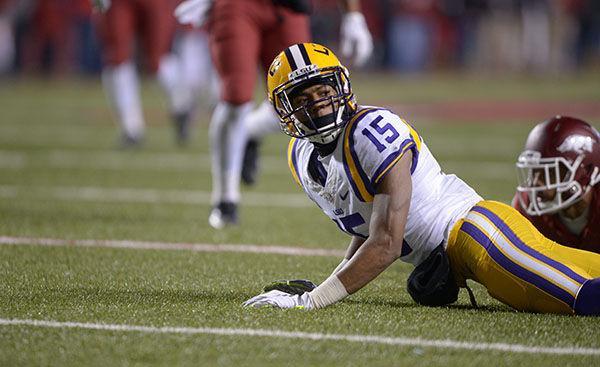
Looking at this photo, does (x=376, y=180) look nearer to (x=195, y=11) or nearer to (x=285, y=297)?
(x=285, y=297)

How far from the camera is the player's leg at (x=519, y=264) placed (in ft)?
12.8

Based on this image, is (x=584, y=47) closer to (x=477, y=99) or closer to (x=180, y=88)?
(x=477, y=99)

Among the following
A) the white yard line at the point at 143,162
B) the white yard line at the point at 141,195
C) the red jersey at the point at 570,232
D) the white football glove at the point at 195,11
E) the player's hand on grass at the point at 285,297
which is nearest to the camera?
the player's hand on grass at the point at 285,297

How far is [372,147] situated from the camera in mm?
3826

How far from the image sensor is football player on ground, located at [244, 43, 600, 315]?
3.82 m

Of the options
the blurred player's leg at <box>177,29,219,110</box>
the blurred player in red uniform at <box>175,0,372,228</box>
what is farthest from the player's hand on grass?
the blurred player's leg at <box>177,29,219,110</box>

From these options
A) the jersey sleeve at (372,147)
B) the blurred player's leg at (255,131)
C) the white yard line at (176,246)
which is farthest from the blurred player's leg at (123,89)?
the jersey sleeve at (372,147)

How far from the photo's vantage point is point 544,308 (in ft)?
13.1

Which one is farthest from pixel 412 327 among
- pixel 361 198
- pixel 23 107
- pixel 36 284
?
pixel 23 107

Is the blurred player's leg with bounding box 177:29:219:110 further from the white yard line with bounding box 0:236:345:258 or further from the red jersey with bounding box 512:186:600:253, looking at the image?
the red jersey with bounding box 512:186:600:253

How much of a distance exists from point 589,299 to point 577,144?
0.80 metres

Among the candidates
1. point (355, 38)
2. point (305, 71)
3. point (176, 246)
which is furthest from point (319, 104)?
point (355, 38)

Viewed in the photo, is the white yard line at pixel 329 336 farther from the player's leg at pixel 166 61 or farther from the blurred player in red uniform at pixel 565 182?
Result: the player's leg at pixel 166 61

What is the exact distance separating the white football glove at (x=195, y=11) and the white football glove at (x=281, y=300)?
256 centimetres
